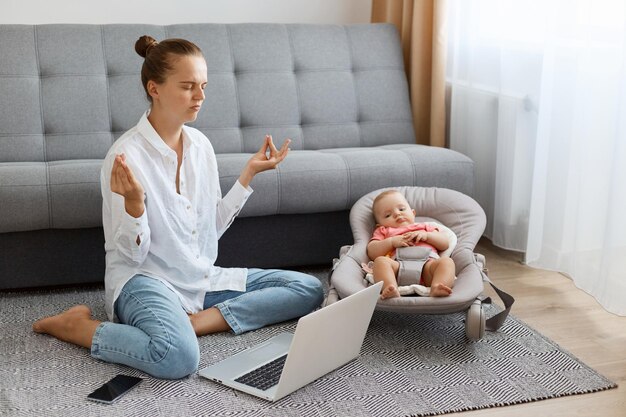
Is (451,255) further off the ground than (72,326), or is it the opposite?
(451,255)

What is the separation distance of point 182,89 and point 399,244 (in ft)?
2.80

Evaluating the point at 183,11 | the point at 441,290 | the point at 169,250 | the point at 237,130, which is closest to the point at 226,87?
the point at 237,130

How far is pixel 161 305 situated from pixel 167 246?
20 cm

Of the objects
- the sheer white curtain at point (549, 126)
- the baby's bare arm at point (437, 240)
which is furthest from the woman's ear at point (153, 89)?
the sheer white curtain at point (549, 126)

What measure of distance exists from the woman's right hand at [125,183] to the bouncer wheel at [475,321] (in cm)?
102

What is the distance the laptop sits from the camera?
222 centimetres

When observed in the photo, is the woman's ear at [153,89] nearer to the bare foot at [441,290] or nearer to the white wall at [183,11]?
the bare foot at [441,290]

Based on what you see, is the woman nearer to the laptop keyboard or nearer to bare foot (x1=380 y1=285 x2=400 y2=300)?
the laptop keyboard

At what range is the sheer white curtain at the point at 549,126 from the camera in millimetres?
2906

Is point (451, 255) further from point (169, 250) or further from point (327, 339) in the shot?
point (169, 250)

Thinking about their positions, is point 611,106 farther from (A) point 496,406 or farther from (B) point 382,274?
(A) point 496,406

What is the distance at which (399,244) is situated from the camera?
2.80 meters

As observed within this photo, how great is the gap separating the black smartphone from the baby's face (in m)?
1.04

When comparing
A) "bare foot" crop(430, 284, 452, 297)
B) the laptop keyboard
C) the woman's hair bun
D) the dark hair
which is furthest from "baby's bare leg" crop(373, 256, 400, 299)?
the woman's hair bun
